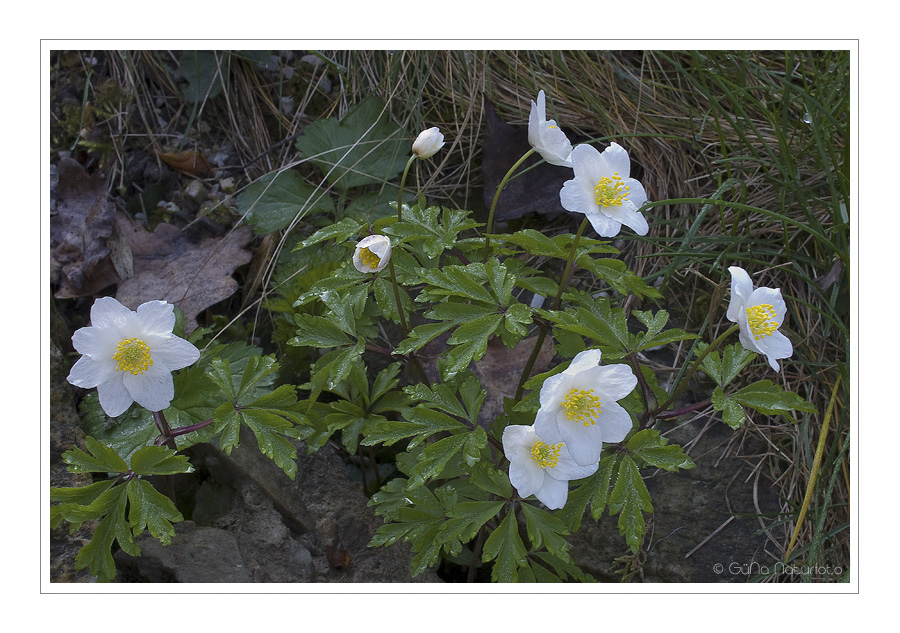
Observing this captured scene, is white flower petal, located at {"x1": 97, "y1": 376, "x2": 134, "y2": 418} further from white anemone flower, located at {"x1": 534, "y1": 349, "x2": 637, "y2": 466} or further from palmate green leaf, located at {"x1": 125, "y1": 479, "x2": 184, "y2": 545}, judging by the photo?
white anemone flower, located at {"x1": 534, "y1": 349, "x2": 637, "y2": 466}

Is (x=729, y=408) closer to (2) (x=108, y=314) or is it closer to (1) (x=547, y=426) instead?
(1) (x=547, y=426)

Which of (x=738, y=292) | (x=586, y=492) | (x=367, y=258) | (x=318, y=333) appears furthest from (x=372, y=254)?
(x=738, y=292)

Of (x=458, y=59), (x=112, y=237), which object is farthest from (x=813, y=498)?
(x=112, y=237)

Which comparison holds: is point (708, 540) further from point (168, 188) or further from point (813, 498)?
point (168, 188)

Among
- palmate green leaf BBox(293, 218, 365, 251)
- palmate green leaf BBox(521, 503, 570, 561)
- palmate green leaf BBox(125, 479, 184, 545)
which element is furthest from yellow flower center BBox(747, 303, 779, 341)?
palmate green leaf BBox(125, 479, 184, 545)

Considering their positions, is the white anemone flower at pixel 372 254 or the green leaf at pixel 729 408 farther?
the white anemone flower at pixel 372 254

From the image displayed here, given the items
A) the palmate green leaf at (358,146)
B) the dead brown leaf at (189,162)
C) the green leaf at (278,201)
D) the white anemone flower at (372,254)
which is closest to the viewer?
the white anemone flower at (372,254)

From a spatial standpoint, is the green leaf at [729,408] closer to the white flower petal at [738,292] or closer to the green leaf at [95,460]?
the white flower petal at [738,292]

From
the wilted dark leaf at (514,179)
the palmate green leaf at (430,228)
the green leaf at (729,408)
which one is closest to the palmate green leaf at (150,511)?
the palmate green leaf at (430,228)
